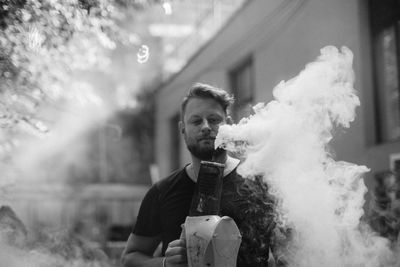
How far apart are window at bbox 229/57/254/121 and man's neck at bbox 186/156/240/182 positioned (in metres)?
5.83

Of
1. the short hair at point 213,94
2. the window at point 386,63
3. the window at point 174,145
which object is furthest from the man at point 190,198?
the window at point 174,145

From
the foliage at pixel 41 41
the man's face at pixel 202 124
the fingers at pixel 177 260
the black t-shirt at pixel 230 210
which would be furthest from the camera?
the foliage at pixel 41 41

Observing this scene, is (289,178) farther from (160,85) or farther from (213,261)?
(160,85)

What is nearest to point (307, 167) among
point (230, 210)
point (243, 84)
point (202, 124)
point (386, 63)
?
point (230, 210)

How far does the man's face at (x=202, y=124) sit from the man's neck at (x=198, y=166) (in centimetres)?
6

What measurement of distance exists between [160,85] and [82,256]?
33.7ft

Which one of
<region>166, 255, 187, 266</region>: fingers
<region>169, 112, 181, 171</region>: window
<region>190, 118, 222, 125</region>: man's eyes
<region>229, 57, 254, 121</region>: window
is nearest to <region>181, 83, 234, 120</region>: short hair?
<region>190, 118, 222, 125</region>: man's eyes

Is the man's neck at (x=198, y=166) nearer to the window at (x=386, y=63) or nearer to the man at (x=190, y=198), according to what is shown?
the man at (x=190, y=198)

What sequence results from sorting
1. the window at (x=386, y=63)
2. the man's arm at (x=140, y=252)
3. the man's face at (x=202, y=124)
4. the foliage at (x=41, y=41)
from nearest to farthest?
the man's face at (x=202, y=124) < the man's arm at (x=140, y=252) < the foliage at (x=41, y=41) < the window at (x=386, y=63)

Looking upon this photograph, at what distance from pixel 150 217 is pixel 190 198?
29 cm

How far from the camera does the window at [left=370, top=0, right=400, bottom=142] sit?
21.4ft

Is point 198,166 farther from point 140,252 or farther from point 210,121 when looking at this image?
point 140,252

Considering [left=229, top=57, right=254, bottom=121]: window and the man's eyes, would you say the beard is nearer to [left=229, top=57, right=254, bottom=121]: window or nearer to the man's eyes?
the man's eyes

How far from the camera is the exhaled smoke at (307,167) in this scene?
3.14 m
